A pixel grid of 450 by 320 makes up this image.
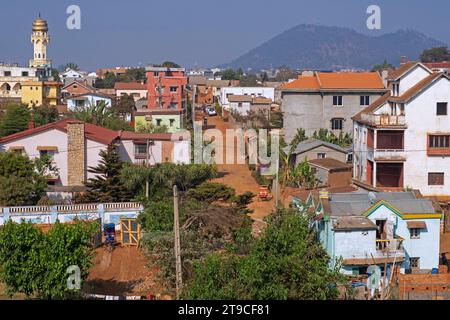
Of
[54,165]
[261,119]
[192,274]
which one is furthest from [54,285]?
[261,119]

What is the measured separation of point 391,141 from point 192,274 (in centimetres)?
1168

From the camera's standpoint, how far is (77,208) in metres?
21.4

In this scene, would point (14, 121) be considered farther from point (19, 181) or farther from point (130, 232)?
point (130, 232)

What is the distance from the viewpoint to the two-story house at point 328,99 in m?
36.0

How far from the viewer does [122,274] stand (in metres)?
17.7

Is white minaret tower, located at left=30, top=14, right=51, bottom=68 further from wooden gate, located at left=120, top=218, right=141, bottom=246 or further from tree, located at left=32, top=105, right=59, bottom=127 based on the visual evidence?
wooden gate, located at left=120, top=218, right=141, bottom=246

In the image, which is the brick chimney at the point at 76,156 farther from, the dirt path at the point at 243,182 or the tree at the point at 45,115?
the tree at the point at 45,115

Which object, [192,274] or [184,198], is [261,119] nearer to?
[184,198]

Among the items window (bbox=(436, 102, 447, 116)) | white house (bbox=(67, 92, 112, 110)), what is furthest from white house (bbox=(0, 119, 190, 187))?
white house (bbox=(67, 92, 112, 110))

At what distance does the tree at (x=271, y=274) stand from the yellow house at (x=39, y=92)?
4557cm

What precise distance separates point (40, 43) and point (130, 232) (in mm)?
57012

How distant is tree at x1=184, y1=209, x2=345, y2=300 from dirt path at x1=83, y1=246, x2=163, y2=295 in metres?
2.90

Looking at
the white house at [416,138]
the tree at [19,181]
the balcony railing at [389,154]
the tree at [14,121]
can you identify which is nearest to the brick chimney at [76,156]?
the tree at [19,181]

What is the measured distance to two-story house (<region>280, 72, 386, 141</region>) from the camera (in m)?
36.0
